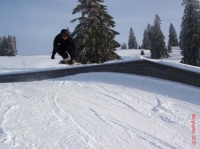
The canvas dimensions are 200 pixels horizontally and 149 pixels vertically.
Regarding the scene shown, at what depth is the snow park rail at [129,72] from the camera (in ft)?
34.1

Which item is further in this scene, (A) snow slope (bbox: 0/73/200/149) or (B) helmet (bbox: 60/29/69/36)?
(B) helmet (bbox: 60/29/69/36)

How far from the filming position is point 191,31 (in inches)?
1323

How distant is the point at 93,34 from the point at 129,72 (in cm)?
1083

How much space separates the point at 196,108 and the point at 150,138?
322cm

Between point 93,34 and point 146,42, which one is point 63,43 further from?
point 146,42

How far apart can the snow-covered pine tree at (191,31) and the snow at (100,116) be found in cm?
2574

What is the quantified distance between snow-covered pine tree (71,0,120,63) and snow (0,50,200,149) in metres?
11.6

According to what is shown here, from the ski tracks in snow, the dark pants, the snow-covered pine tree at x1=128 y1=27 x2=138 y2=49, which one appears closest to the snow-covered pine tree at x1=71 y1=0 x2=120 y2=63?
the dark pants

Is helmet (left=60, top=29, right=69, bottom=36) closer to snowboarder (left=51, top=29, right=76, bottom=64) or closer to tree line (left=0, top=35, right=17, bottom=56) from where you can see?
snowboarder (left=51, top=29, right=76, bottom=64)

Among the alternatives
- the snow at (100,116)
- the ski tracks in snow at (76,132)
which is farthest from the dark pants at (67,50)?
the ski tracks in snow at (76,132)

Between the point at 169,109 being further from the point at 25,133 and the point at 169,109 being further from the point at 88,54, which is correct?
the point at 88,54

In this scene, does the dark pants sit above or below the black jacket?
below

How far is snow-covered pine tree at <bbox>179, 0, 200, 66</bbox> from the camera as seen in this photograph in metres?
33.4

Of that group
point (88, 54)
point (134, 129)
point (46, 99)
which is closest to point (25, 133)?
point (134, 129)
